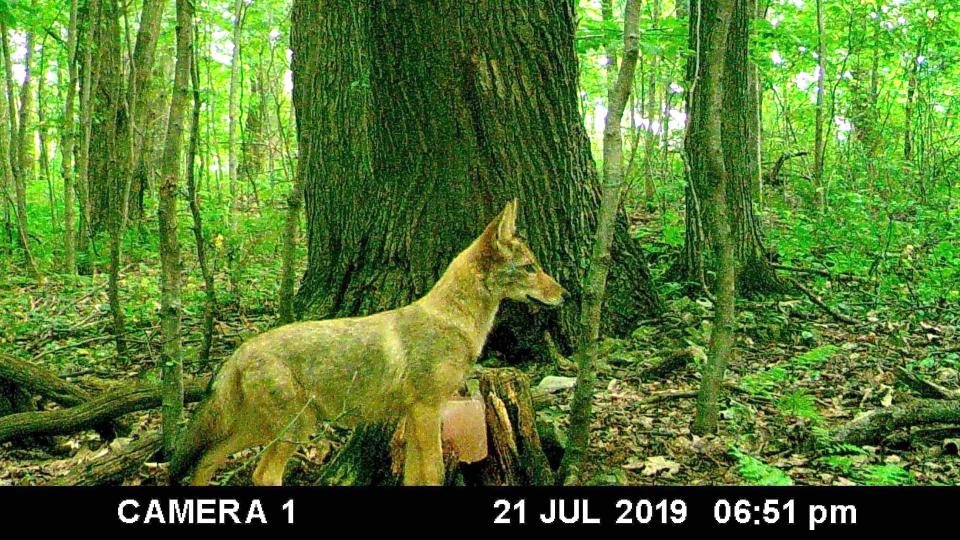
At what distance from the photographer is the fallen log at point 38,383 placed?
21.9ft

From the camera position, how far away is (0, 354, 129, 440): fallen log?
667cm

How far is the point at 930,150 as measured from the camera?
14414 mm

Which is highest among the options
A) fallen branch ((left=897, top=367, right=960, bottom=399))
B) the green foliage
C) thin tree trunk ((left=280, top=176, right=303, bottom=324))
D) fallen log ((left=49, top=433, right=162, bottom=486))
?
thin tree trunk ((left=280, top=176, right=303, bottom=324))

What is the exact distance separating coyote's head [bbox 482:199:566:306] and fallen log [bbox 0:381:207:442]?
285 centimetres

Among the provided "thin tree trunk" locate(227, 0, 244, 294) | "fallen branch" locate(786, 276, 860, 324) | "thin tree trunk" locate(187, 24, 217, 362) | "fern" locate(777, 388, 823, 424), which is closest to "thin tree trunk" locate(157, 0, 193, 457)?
"thin tree trunk" locate(187, 24, 217, 362)

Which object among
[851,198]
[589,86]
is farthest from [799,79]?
[851,198]

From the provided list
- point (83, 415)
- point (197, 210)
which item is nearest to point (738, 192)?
point (197, 210)

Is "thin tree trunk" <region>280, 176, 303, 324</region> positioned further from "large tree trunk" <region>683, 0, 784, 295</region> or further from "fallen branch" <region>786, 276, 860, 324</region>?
"fallen branch" <region>786, 276, 860, 324</region>

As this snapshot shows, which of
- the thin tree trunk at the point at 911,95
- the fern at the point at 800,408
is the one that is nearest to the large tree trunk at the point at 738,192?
the fern at the point at 800,408

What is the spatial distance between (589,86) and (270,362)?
22.8 meters

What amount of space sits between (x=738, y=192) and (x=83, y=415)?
764 cm

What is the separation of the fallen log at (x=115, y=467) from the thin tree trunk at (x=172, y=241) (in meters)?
0.20

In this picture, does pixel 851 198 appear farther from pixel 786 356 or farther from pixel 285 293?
pixel 285 293

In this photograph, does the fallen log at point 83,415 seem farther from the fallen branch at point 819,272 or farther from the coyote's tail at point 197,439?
the fallen branch at point 819,272
